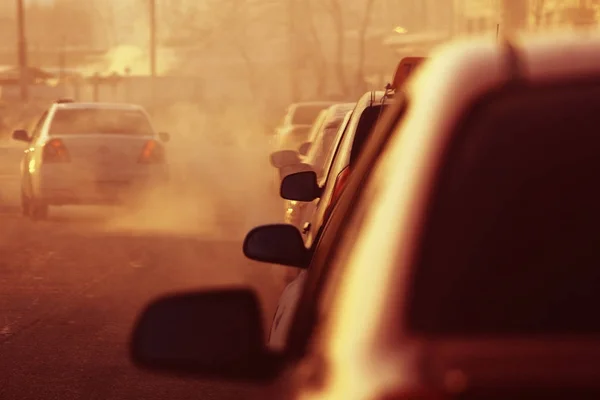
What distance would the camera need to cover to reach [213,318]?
2.76 meters

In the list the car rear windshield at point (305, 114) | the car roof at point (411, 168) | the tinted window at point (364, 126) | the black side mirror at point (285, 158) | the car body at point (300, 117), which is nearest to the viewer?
the car roof at point (411, 168)

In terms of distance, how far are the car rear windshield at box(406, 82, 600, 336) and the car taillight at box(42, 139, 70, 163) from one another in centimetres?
1711

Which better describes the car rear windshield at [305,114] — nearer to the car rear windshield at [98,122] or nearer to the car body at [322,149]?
the car rear windshield at [98,122]

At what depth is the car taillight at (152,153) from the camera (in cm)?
1961

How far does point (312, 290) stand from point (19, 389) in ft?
17.4

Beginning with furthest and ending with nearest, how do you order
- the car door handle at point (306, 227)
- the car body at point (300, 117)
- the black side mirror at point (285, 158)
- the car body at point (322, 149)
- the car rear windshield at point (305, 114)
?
the car rear windshield at point (305, 114) → the car body at point (300, 117) → the black side mirror at point (285, 158) → the car body at point (322, 149) → the car door handle at point (306, 227)

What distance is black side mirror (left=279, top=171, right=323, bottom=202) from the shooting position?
330 inches

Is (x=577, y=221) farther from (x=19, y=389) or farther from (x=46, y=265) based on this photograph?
(x=46, y=265)

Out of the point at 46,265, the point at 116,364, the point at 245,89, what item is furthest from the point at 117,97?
the point at 116,364

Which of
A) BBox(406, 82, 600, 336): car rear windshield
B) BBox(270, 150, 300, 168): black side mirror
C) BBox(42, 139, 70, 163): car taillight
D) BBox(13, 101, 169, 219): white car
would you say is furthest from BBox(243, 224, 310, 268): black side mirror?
BBox(42, 139, 70, 163): car taillight

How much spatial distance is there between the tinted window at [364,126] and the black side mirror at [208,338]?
5600 millimetres

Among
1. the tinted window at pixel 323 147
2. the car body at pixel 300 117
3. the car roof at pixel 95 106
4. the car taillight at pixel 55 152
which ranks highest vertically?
the tinted window at pixel 323 147

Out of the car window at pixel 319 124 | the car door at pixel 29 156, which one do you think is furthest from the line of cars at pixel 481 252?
the car door at pixel 29 156

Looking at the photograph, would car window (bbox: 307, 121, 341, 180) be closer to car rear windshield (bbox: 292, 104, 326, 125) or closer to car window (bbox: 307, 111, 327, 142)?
car window (bbox: 307, 111, 327, 142)
